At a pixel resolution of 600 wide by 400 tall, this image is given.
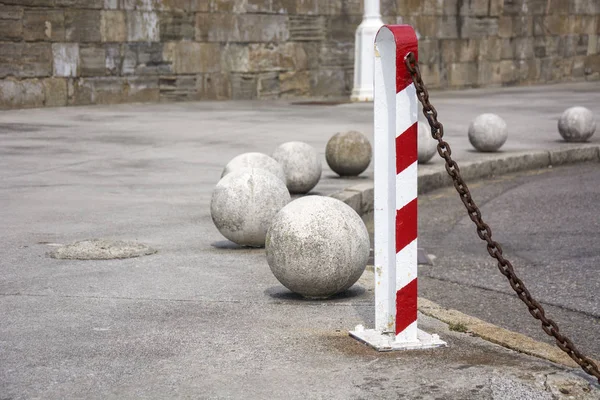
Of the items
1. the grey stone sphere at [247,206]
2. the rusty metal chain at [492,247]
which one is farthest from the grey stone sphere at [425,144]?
the rusty metal chain at [492,247]

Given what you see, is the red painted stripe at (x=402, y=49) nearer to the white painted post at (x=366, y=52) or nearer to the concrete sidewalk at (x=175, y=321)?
the concrete sidewalk at (x=175, y=321)

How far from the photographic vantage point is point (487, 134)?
13562 millimetres

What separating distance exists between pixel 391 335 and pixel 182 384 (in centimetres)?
106

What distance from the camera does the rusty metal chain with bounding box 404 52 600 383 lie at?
4.23 m

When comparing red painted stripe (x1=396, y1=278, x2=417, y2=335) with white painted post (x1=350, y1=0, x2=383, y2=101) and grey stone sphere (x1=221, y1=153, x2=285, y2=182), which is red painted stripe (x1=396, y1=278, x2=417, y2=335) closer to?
grey stone sphere (x1=221, y1=153, x2=285, y2=182)

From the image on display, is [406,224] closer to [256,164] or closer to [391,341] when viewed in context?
[391,341]

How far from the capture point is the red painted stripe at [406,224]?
467cm

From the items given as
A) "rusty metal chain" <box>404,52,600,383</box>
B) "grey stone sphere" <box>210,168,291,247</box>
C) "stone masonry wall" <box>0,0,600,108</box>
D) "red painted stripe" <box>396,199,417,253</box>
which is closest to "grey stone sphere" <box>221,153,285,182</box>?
"grey stone sphere" <box>210,168,291,247</box>

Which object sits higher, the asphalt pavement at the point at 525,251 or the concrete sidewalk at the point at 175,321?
the concrete sidewalk at the point at 175,321

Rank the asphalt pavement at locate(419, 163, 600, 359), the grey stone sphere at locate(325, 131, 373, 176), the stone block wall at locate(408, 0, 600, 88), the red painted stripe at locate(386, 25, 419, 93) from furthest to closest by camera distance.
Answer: the stone block wall at locate(408, 0, 600, 88) → the grey stone sphere at locate(325, 131, 373, 176) → the asphalt pavement at locate(419, 163, 600, 359) → the red painted stripe at locate(386, 25, 419, 93)

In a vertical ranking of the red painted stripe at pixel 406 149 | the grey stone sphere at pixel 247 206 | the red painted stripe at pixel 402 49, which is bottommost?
the grey stone sphere at pixel 247 206

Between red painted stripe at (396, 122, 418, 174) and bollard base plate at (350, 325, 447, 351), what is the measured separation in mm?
754

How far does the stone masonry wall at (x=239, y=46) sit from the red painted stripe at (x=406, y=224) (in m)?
14.5

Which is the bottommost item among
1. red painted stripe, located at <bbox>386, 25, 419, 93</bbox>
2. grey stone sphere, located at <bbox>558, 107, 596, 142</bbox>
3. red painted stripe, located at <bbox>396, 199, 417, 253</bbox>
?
grey stone sphere, located at <bbox>558, 107, 596, 142</bbox>
